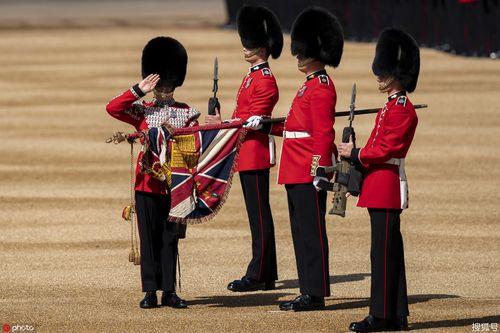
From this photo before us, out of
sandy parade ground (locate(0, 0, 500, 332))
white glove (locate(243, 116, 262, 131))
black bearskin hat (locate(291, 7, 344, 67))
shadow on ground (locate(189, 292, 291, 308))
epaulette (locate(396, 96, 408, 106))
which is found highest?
black bearskin hat (locate(291, 7, 344, 67))

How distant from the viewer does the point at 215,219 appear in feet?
43.4

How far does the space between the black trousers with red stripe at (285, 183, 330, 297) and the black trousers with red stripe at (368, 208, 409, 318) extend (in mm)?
→ 726

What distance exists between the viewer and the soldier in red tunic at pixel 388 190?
27.4 feet

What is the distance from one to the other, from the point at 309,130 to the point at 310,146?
3.7 inches

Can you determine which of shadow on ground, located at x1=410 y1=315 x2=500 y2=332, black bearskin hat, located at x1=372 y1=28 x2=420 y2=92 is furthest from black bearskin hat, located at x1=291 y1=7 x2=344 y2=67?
shadow on ground, located at x1=410 y1=315 x2=500 y2=332

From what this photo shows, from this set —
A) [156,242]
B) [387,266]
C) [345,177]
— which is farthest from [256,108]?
[387,266]

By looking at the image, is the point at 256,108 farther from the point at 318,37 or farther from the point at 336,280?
the point at 336,280

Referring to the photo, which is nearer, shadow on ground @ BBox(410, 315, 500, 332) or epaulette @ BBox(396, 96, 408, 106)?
epaulette @ BBox(396, 96, 408, 106)

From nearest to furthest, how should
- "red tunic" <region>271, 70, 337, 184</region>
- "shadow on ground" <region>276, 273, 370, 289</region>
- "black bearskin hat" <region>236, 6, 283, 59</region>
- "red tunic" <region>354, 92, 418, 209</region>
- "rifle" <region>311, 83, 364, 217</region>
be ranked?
"red tunic" <region>354, 92, 418, 209</region>, "rifle" <region>311, 83, 364, 217</region>, "red tunic" <region>271, 70, 337, 184</region>, "black bearskin hat" <region>236, 6, 283, 59</region>, "shadow on ground" <region>276, 273, 370, 289</region>

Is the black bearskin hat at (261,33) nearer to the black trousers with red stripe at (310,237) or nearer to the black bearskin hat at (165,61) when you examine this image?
the black bearskin hat at (165,61)

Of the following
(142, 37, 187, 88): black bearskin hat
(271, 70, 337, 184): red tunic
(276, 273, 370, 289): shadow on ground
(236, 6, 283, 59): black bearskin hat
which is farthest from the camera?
(276, 273, 370, 289): shadow on ground

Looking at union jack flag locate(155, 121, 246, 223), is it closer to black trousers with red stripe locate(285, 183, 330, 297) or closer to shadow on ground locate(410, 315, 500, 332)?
black trousers with red stripe locate(285, 183, 330, 297)

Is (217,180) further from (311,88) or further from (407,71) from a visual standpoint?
(407,71)

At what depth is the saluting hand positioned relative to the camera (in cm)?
916
